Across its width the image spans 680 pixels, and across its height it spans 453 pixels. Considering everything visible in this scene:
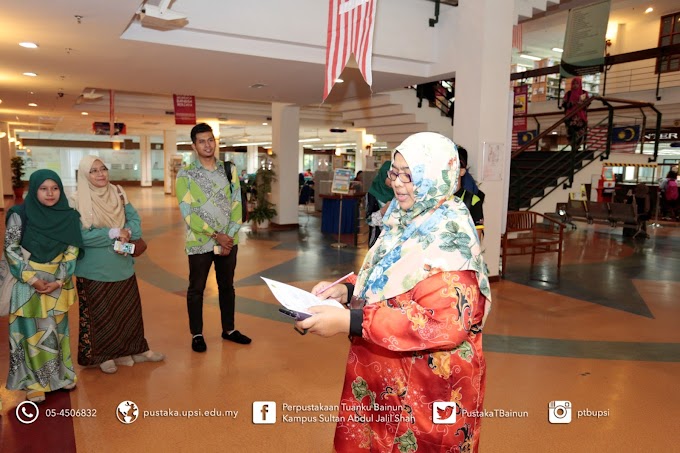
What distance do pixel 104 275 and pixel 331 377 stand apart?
5.58ft

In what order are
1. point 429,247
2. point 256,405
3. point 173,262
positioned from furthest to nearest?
point 173,262
point 256,405
point 429,247

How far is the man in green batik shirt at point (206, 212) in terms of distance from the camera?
3.50 metres

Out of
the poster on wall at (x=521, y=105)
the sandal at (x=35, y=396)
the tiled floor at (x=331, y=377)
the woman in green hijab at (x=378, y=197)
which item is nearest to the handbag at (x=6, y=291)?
the sandal at (x=35, y=396)

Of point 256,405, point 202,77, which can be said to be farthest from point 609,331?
point 202,77

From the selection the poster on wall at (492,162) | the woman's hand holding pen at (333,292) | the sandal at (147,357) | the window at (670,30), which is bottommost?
the sandal at (147,357)

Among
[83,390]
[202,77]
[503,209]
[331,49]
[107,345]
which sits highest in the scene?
[202,77]

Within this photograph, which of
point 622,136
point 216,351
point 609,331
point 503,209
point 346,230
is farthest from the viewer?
point 346,230

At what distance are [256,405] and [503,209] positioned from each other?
15.6 feet

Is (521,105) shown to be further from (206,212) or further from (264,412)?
(264,412)

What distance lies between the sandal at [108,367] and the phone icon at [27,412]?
1.67ft

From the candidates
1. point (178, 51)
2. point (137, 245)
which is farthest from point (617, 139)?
point (137, 245)

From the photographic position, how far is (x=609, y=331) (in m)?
4.49

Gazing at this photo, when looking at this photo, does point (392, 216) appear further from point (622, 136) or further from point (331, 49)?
point (622, 136)

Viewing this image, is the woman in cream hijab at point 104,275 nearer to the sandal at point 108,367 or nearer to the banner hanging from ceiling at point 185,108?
the sandal at point 108,367
